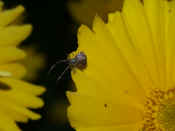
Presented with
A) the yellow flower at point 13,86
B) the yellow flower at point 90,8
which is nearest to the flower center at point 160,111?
the yellow flower at point 13,86

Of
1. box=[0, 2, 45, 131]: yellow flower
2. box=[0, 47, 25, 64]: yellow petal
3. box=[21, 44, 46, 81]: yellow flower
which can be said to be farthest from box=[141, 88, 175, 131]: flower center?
box=[21, 44, 46, 81]: yellow flower

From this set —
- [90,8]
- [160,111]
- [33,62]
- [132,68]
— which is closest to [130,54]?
[132,68]

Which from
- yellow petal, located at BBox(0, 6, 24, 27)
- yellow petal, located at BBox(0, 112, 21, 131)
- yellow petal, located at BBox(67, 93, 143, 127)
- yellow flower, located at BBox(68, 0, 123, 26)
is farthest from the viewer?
yellow flower, located at BBox(68, 0, 123, 26)

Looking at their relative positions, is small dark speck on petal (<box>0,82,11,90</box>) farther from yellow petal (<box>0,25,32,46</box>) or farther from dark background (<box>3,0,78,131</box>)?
dark background (<box>3,0,78,131</box>)

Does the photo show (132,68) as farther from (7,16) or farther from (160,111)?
(7,16)

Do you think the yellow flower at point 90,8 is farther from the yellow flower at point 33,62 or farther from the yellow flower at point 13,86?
the yellow flower at point 13,86
